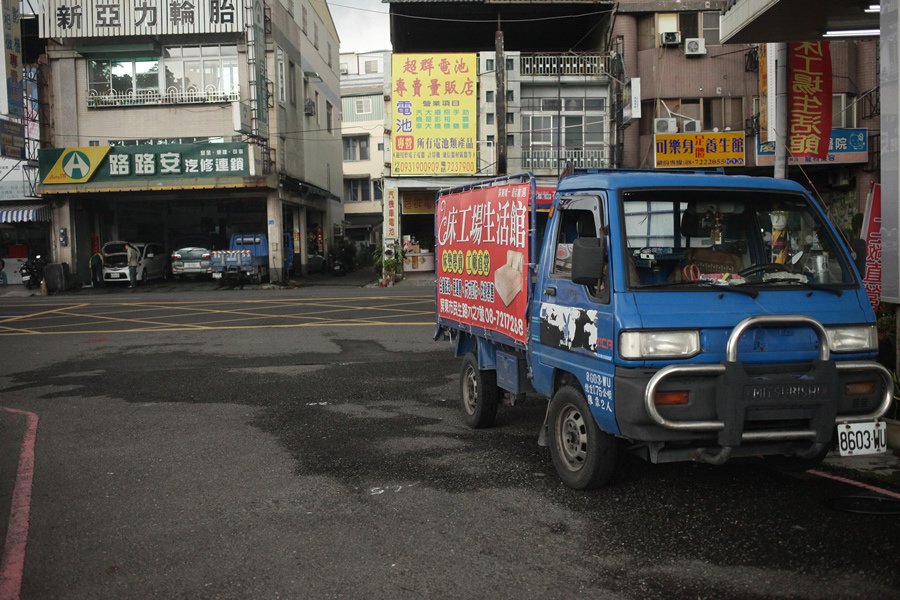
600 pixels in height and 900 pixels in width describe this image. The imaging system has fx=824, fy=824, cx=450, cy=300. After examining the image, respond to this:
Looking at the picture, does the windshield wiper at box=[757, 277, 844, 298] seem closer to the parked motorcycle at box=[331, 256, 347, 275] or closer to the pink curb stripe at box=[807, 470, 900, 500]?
the pink curb stripe at box=[807, 470, 900, 500]

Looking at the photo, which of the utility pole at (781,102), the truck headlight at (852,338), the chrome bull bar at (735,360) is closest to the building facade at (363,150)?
the utility pole at (781,102)

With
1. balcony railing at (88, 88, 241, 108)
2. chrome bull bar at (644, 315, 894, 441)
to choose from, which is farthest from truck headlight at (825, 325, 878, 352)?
balcony railing at (88, 88, 241, 108)

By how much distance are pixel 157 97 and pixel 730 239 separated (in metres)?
32.9

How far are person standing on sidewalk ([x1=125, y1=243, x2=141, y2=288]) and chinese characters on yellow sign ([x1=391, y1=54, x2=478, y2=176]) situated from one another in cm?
1189

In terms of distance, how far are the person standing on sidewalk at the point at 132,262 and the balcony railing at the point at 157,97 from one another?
19.6 feet

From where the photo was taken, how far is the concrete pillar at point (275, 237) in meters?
34.0

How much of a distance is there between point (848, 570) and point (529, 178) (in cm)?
352

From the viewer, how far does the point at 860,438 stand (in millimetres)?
5066

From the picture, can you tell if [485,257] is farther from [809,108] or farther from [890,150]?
[809,108]

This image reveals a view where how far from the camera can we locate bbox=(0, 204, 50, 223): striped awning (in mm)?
33750

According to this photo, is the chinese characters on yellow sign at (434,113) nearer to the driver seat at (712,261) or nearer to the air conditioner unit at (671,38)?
the air conditioner unit at (671,38)

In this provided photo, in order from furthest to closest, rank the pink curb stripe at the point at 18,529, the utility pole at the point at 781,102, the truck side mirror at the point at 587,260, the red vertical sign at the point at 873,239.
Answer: the utility pole at the point at 781,102
the red vertical sign at the point at 873,239
the truck side mirror at the point at 587,260
the pink curb stripe at the point at 18,529

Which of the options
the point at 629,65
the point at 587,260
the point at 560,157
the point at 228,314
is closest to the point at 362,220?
the point at 560,157

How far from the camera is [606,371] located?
5.18 metres
